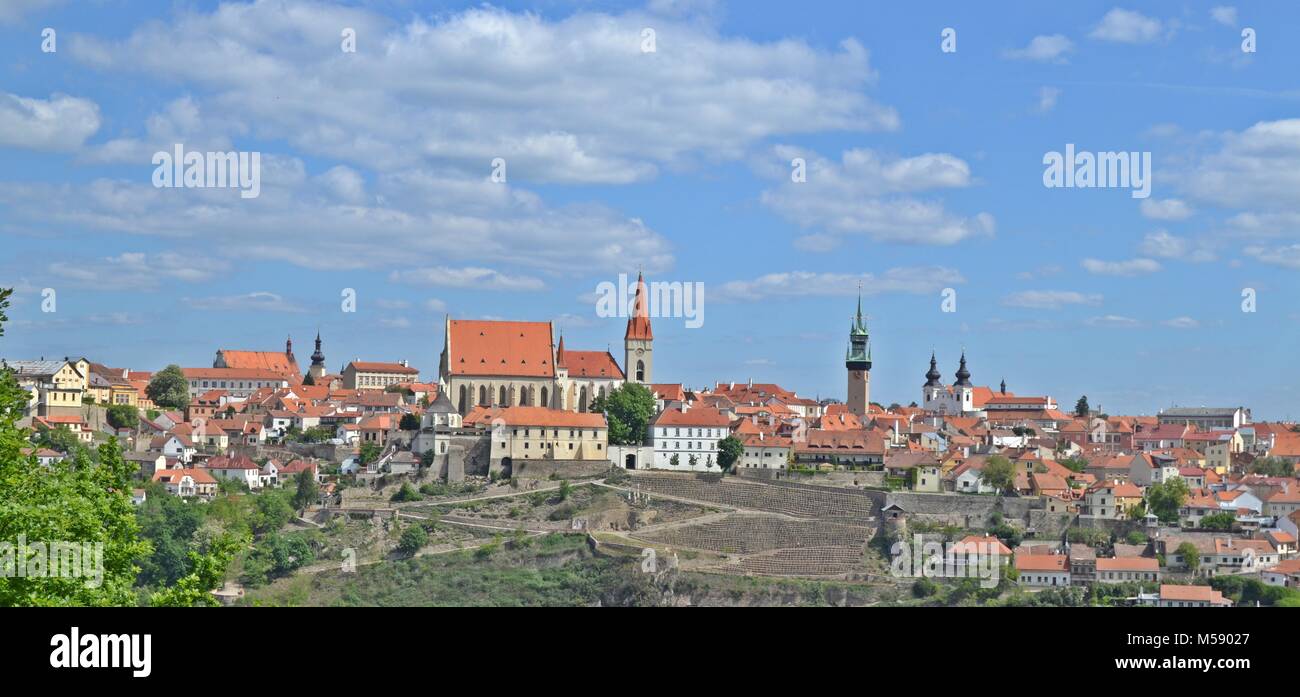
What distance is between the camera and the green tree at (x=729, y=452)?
71.4m

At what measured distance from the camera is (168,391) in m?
89.8

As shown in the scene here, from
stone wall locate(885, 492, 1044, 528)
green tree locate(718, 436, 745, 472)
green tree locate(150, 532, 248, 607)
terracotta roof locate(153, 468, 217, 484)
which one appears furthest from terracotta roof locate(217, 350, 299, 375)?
green tree locate(150, 532, 248, 607)

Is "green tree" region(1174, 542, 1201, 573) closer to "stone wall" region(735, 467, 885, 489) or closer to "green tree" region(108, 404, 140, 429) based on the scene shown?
"stone wall" region(735, 467, 885, 489)

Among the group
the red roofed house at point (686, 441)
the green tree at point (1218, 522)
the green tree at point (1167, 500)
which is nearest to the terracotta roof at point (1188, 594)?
the green tree at point (1218, 522)

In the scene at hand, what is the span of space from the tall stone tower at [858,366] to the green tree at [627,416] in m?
21.7

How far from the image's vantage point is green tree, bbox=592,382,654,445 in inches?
2886

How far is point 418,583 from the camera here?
6028cm

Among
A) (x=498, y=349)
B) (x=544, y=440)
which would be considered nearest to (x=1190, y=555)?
(x=544, y=440)

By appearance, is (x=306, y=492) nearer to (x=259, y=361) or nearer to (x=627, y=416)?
(x=627, y=416)

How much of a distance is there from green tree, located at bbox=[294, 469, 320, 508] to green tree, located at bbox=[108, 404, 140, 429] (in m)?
15.1

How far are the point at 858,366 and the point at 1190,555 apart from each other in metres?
35.0
